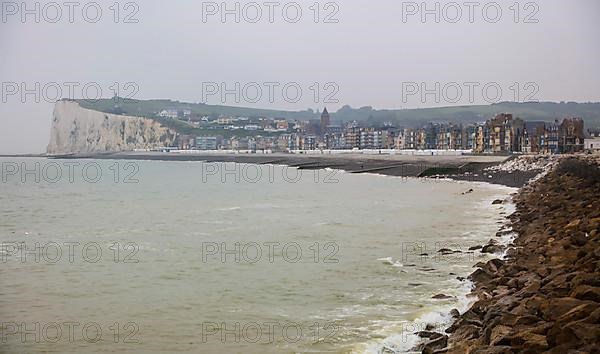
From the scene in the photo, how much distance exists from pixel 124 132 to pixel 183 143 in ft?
40.9

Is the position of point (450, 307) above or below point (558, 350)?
below

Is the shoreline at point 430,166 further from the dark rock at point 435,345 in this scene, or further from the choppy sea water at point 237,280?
the dark rock at point 435,345

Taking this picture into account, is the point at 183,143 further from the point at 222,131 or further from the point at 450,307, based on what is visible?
the point at 450,307

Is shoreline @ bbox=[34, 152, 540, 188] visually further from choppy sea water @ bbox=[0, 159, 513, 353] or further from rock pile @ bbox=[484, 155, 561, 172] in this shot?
choppy sea water @ bbox=[0, 159, 513, 353]

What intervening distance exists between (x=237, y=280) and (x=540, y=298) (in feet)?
15.7

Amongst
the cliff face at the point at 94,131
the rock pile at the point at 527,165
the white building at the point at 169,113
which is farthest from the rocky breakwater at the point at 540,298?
the white building at the point at 169,113

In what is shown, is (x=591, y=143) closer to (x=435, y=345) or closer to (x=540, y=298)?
(x=540, y=298)

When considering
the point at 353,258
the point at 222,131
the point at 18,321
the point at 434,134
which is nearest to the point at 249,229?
the point at 353,258

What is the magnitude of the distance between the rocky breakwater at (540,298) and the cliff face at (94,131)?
357 feet

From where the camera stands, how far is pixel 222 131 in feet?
422

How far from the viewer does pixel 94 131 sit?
366 ft

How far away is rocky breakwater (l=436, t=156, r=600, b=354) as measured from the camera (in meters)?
4.12

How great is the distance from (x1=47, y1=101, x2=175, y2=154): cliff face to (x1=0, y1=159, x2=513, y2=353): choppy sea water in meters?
97.9

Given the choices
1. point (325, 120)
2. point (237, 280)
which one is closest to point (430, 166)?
point (237, 280)
